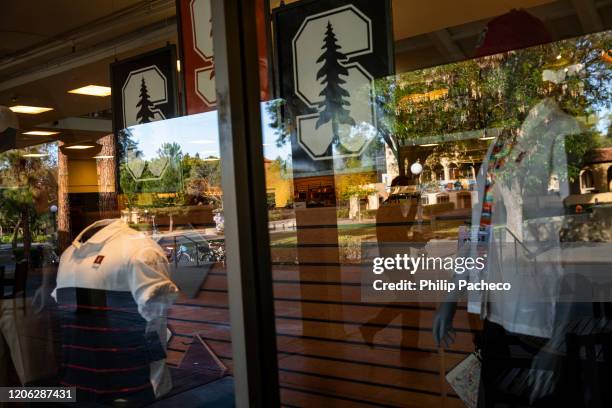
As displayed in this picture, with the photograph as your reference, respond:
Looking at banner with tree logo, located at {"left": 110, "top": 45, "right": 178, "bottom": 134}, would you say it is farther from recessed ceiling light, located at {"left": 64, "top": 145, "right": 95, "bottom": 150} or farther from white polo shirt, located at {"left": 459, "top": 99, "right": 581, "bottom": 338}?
white polo shirt, located at {"left": 459, "top": 99, "right": 581, "bottom": 338}

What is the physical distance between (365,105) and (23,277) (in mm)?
1849

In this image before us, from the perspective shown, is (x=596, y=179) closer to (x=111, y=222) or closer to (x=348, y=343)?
(x=348, y=343)

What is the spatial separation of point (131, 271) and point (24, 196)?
44.8 inches

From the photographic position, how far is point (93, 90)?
11.5 feet

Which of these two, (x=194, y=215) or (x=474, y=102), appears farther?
(x=474, y=102)

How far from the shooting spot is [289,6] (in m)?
2.34

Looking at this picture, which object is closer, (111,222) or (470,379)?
(470,379)

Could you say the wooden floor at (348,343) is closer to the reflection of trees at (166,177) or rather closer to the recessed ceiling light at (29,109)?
the reflection of trees at (166,177)

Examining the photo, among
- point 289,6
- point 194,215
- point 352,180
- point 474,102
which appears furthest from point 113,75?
point 474,102

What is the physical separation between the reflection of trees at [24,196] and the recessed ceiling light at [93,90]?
0.62 m

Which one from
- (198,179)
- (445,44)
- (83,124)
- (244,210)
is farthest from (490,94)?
(244,210)

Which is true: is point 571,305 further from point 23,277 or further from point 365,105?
point 23,277

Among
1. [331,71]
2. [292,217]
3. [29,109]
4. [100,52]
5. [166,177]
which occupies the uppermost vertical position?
[100,52]

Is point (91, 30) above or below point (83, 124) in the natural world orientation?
above
